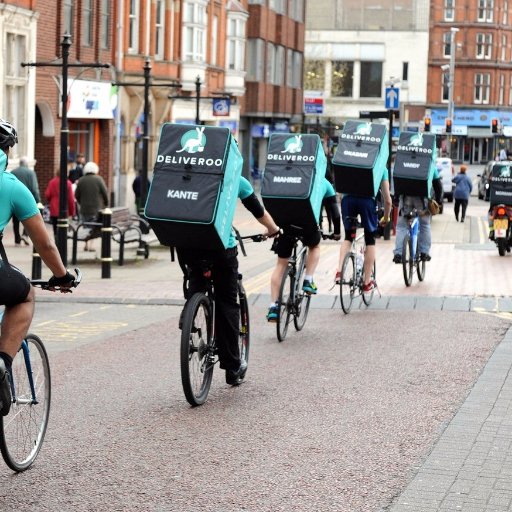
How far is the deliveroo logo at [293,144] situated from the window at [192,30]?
33.2 m

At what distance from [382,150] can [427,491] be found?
29.3 ft

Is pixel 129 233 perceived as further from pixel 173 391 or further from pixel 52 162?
pixel 173 391

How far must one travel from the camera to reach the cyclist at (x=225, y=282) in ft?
28.6

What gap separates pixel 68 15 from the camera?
115 ft

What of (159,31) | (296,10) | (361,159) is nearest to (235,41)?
(159,31)

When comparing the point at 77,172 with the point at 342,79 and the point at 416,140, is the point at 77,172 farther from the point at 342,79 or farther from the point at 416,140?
the point at 342,79

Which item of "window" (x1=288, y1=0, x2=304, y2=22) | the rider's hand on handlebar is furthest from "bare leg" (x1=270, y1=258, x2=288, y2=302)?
"window" (x1=288, y1=0, x2=304, y2=22)

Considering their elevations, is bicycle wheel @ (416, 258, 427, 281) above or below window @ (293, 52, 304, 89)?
below

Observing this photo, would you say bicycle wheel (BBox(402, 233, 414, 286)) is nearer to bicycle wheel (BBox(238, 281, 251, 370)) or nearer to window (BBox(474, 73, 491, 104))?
bicycle wheel (BBox(238, 281, 251, 370))

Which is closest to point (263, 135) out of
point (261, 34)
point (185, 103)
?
point (261, 34)

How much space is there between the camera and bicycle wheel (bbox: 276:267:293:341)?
11828 mm

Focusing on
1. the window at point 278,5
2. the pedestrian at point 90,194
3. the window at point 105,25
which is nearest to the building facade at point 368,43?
the window at point 278,5

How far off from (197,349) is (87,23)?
29134 mm

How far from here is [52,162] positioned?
111 ft
